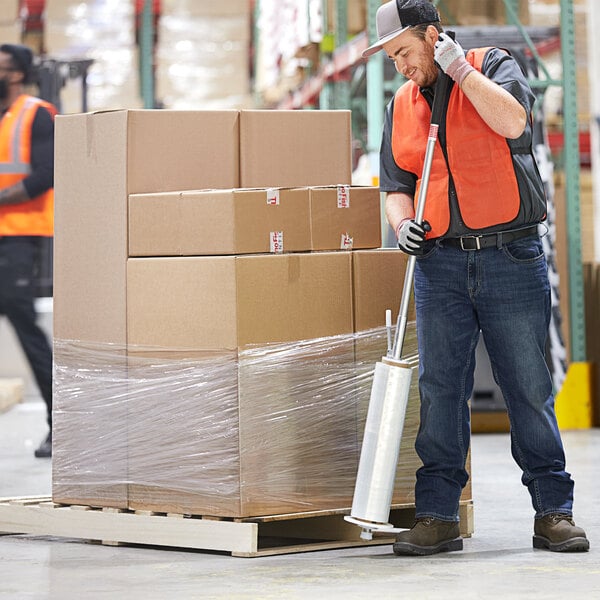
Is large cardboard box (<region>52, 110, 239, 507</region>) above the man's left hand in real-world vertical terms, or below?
below

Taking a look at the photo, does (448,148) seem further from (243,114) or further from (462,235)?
(243,114)

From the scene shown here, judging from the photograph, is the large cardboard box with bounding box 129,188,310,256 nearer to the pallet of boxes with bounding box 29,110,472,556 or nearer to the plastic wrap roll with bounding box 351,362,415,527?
the pallet of boxes with bounding box 29,110,472,556

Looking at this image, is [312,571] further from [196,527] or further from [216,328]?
[216,328]

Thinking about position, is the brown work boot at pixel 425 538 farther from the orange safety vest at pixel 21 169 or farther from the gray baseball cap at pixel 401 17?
the orange safety vest at pixel 21 169

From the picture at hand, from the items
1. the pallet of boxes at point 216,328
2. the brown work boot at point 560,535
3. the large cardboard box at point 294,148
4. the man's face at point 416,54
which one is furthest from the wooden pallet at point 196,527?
the man's face at point 416,54

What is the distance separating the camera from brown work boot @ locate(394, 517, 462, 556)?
12.4 ft

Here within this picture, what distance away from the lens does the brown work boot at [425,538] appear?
12.4 feet

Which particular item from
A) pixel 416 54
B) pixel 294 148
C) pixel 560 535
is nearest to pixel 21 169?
pixel 294 148

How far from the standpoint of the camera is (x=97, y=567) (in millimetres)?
3691

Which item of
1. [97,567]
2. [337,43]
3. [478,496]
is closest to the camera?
[97,567]

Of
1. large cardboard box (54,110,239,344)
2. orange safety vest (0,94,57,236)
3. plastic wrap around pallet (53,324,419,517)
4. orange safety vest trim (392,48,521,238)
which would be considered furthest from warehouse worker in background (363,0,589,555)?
orange safety vest (0,94,57,236)

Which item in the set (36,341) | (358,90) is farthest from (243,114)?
(358,90)

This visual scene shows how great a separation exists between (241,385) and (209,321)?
8.5 inches

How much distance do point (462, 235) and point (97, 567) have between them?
142 cm
